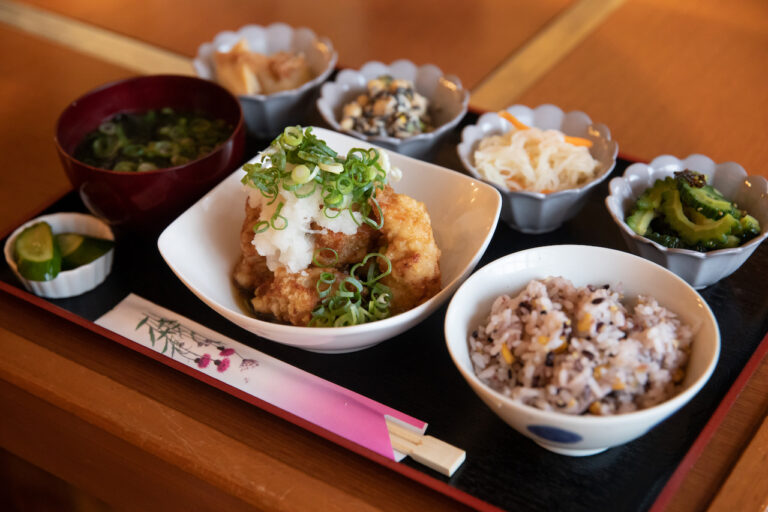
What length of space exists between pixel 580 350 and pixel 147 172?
1220 mm

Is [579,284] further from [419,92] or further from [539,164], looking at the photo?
[419,92]

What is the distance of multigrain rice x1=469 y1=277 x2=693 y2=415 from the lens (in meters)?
1.43

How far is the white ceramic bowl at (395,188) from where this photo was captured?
165 centimetres

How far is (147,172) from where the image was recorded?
1.95m

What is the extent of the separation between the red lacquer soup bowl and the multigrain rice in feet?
3.08

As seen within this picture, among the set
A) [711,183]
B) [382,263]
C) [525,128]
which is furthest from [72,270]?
[711,183]

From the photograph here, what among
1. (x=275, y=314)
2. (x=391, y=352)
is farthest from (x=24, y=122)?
(x=391, y=352)

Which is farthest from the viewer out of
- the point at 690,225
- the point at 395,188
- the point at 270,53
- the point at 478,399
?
the point at 270,53

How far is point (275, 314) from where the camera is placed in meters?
1.76

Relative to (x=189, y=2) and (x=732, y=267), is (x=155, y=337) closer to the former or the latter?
(x=732, y=267)

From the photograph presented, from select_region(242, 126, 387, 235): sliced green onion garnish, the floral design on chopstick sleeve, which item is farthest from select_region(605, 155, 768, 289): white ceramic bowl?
the floral design on chopstick sleeve

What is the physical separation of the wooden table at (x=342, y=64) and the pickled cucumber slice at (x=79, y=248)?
0.58 feet

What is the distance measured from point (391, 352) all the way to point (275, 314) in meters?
0.30

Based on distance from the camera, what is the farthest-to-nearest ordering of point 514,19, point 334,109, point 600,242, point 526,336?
point 514,19, point 334,109, point 600,242, point 526,336
